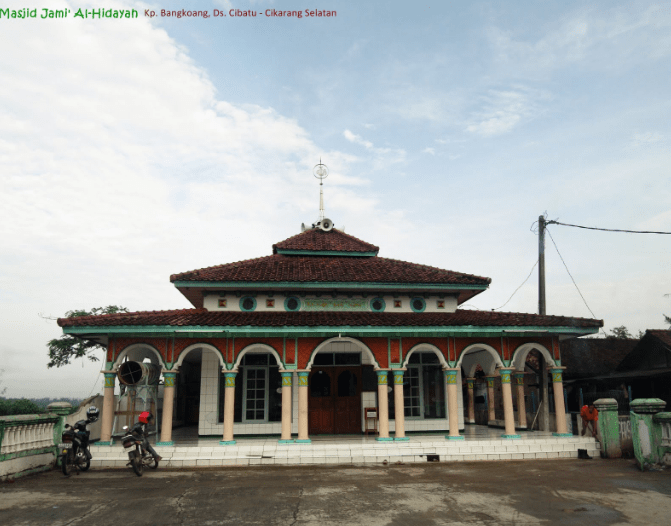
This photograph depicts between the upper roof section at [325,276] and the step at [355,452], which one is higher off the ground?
the upper roof section at [325,276]

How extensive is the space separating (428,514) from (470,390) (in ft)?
44.0

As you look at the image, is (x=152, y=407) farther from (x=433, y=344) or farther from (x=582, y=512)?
(x=582, y=512)

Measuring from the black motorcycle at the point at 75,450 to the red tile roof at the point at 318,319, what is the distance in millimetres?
2806

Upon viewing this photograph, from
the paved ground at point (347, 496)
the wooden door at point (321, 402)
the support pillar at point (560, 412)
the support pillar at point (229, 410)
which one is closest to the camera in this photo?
the paved ground at point (347, 496)

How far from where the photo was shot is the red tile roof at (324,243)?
18.7 meters

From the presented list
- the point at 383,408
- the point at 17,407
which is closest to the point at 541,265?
the point at 383,408

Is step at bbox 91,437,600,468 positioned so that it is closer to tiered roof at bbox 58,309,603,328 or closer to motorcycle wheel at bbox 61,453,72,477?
motorcycle wheel at bbox 61,453,72,477

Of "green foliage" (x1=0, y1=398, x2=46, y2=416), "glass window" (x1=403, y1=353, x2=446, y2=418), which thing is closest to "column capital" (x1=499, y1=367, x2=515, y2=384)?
"glass window" (x1=403, y1=353, x2=446, y2=418)

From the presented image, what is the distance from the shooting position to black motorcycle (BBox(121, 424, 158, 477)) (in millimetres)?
10875

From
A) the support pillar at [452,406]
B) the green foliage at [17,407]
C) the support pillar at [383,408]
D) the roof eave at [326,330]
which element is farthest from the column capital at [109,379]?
the green foliage at [17,407]

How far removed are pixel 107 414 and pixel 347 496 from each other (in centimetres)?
759

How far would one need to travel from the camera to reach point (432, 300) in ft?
53.7

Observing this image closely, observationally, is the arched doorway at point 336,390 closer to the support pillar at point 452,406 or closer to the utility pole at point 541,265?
the support pillar at point 452,406

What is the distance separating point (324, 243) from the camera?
19375mm
